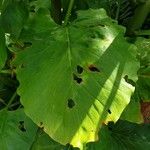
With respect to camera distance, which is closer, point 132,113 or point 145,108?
point 132,113

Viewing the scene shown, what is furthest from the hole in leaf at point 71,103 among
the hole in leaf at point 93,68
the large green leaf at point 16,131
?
the large green leaf at point 16,131

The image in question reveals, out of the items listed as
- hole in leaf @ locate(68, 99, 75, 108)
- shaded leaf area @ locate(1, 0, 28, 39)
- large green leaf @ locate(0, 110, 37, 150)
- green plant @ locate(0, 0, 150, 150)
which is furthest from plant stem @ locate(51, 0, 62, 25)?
hole in leaf @ locate(68, 99, 75, 108)

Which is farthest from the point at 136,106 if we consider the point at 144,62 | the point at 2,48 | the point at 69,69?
the point at 2,48

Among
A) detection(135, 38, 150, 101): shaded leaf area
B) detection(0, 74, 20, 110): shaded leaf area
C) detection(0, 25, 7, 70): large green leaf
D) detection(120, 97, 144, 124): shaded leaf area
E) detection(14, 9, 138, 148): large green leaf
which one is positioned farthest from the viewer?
detection(0, 74, 20, 110): shaded leaf area

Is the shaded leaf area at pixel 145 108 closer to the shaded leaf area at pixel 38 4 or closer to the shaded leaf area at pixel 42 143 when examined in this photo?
the shaded leaf area at pixel 42 143

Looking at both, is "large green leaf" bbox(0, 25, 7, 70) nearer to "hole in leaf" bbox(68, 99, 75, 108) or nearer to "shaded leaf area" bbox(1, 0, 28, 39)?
"shaded leaf area" bbox(1, 0, 28, 39)

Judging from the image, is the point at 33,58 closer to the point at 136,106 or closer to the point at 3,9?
the point at 3,9

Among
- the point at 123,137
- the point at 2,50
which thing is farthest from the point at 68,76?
the point at 123,137

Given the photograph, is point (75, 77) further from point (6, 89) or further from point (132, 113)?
point (6, 89)
